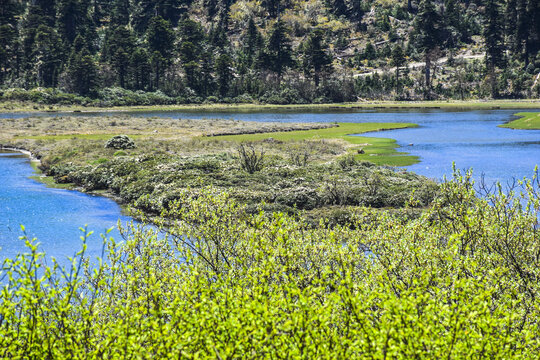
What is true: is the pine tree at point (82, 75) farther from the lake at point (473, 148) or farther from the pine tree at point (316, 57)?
the lake at point (473, 148)

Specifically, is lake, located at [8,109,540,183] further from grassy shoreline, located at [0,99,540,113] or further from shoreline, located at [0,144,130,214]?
grassy shoreline, located at [0,99,540,113]

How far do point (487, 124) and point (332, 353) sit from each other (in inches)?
3692

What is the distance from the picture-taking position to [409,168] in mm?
47406

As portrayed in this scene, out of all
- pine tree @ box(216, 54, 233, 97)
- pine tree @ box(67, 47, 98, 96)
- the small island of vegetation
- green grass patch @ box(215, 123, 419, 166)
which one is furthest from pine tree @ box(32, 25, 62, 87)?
green grass patch @ box(215, 123, 419, 166)

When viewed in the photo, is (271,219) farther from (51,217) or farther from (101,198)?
(101,198)

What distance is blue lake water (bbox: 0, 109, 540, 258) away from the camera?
93.4ft

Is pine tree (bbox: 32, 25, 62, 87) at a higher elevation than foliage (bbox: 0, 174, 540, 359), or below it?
higher

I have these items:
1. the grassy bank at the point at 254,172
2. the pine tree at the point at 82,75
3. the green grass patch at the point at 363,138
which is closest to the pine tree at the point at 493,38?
the green grass patch at the point at 363,138

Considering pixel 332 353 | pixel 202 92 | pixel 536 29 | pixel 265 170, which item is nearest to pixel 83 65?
pixel 202 92

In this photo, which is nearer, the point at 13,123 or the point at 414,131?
the point at 414,131

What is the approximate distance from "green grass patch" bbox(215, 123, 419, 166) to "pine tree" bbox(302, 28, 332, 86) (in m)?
101

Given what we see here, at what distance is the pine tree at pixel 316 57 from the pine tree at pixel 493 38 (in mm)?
56132

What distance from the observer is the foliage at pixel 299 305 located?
23.3 feet

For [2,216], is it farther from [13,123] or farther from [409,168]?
[13,123]
